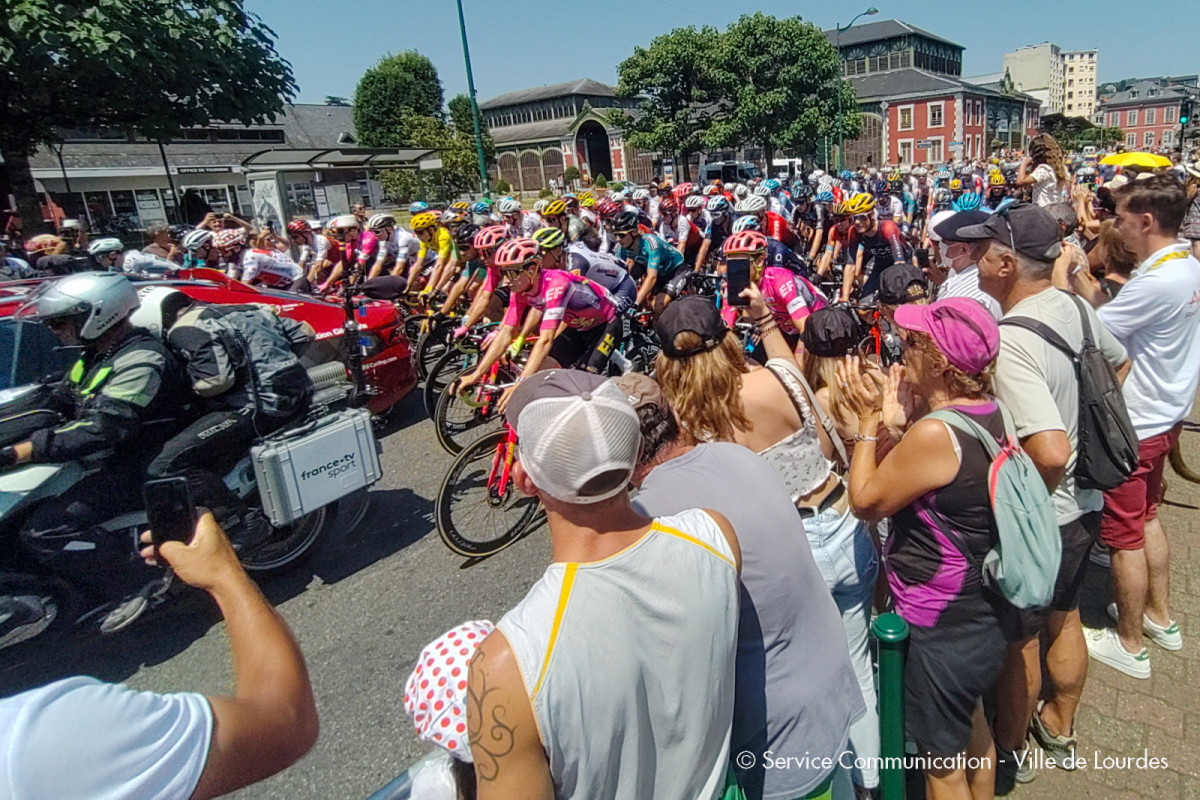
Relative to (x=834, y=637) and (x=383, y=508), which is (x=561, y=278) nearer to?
(x=383, y=508)

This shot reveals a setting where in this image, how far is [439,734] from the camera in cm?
137

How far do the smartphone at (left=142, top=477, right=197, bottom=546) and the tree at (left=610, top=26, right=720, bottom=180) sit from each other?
5127cm

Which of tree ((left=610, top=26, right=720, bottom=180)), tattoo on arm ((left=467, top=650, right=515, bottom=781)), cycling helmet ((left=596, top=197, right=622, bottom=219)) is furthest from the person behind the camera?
tree ((left=610, top=26, right=720, bottom=180))

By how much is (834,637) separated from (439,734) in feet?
3.60

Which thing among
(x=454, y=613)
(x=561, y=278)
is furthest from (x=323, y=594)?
(x=561, y=278)

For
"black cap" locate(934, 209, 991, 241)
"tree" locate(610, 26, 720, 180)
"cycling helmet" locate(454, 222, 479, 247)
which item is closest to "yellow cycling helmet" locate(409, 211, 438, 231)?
"cycling helmet" locate(454, 222, 479, 247)

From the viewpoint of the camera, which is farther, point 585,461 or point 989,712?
point 989,712

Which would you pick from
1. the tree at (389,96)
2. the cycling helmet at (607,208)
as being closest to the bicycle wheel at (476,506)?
the cycling helmet at (607,208)

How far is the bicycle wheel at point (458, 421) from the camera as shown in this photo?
20.0 feet

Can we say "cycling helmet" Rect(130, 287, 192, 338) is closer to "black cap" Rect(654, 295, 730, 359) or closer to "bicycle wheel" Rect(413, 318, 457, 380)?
"black cap" Rect(654, 295, 730, 359)

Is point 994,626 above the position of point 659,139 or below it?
below

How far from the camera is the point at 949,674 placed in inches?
86.4

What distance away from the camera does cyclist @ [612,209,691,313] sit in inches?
307

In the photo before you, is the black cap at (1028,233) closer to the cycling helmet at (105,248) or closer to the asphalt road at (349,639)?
the asphalt road at (349,639)
